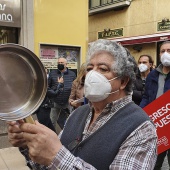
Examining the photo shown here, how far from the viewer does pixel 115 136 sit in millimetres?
1307

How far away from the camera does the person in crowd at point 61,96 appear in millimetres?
4902

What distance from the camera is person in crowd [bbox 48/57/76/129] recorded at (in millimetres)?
4902

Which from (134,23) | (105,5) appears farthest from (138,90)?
(105,5)

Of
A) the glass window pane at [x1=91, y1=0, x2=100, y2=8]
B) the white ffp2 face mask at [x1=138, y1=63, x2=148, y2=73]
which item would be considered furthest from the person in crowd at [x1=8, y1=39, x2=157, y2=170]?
the glass window pane at [x1=91, y1=0, x2=100, y2=8]

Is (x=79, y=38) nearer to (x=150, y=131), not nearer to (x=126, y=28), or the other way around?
(x=150, y=131)

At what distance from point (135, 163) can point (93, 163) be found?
23cm

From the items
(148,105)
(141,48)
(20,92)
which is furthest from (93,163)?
(141,48)

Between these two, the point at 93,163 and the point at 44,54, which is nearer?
the point at 93,163

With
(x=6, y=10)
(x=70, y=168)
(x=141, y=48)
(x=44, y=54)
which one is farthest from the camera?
(x=141, y=48)

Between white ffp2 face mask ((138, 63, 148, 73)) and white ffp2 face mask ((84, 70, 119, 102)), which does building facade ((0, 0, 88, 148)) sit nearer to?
white ffp2 face mask ((138, 63, 148, 73))

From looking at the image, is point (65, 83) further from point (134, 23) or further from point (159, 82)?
point (134, 23)

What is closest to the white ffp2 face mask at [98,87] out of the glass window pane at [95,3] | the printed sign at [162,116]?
the printed sign at [162,116]

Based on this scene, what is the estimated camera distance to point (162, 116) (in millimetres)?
3219

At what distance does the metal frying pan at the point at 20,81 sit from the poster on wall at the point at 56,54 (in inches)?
185
